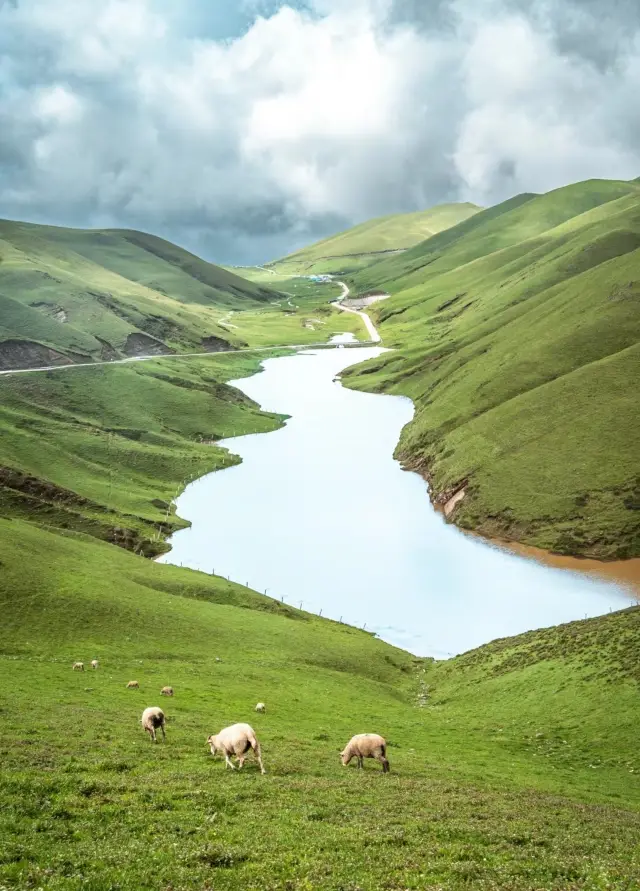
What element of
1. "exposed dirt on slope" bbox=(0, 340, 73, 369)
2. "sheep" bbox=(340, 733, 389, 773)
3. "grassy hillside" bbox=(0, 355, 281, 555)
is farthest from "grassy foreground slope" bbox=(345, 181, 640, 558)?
"exposed dirt on slope" bbox=(0, 340, 73, 369)

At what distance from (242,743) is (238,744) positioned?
16cm

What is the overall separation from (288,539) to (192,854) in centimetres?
8644

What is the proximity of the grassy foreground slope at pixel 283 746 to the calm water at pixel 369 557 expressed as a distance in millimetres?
10604

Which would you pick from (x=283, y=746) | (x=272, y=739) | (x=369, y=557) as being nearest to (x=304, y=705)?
(x=272, y=739)

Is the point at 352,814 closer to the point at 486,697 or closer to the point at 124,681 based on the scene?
the point at 124,681

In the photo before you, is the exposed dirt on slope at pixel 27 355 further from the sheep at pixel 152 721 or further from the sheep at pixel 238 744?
the sheep at pixel 238 744

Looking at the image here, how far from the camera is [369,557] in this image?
96500 millimetres

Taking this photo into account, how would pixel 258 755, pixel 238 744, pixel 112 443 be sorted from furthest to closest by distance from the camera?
pixel 112 443 < pixel 238 744 < pixel 258 755

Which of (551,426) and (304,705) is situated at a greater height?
(551,426)

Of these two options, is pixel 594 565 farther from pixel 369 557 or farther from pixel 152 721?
pixel 152 721

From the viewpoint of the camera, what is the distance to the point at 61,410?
15150cm

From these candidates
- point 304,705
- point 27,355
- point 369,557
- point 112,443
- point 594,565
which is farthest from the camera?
point 27,355

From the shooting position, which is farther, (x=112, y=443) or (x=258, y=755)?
(x=112, y=443)

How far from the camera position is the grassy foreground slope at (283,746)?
17.3m
